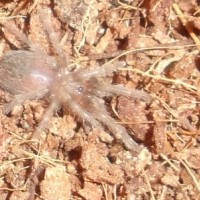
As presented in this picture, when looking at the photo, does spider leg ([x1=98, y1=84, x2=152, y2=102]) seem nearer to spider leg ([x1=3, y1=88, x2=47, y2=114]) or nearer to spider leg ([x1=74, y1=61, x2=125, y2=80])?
spider leg ([x1=74, y1=61, x2=125, y2=80])

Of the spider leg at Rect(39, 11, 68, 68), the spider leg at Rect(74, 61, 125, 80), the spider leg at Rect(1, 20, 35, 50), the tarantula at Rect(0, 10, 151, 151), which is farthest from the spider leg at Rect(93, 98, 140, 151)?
the spider leg at Rect(1, 20, 35, 50)

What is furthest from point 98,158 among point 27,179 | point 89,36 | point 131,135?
point 89,36

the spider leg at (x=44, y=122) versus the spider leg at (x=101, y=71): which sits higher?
the spider leg at (x=101, y=71)

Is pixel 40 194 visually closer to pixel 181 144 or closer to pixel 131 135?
pixel 131 135

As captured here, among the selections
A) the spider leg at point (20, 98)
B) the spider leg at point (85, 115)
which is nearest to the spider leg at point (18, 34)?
the spider leg at point (20, 98)

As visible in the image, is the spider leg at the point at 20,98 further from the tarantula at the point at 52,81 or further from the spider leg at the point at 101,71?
the spider leg at the point at 101,71

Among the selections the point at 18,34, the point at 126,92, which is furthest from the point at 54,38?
the point at 126,92

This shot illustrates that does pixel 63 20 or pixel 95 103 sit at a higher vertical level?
pixel 63 20
